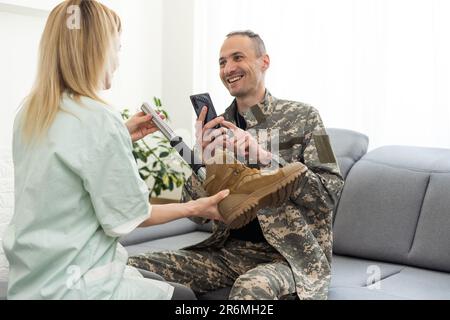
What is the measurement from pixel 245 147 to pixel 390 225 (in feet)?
2.57

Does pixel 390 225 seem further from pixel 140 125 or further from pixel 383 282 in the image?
pixel 140 125

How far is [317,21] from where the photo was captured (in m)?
3.24

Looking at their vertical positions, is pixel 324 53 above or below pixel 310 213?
above

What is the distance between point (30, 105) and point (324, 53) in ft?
6.83

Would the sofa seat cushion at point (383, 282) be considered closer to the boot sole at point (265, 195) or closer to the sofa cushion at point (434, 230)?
the sofa cushion at point (434, 230)

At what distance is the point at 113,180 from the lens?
4.45ft

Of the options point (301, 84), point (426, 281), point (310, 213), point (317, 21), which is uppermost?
point (317, 21)

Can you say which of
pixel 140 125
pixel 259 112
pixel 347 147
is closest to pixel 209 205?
pixel 140 125

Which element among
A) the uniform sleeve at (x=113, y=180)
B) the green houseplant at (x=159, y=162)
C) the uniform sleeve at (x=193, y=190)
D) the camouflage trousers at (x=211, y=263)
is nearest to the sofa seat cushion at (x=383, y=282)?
the camouflage trousers at (x=211, y=263)

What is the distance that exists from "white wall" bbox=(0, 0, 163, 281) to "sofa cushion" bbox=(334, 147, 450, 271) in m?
1.21

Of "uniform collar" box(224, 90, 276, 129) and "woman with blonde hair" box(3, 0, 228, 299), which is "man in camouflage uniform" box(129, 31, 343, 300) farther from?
"woman with blonde hair" box(3, 0, 228, 299)

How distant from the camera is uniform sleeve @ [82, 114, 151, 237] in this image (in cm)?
134

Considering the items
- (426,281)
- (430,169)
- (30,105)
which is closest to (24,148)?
(30,105)

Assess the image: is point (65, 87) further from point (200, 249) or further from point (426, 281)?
point (426, 281)
